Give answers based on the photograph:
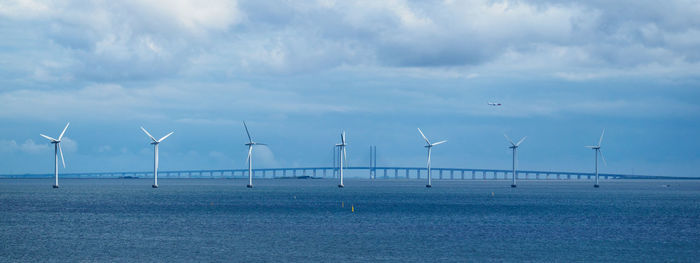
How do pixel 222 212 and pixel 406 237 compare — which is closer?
pixel 406 237

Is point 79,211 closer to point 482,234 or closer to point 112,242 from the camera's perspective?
point 112,242

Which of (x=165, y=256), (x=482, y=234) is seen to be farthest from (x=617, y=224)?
(x=165, y=256)

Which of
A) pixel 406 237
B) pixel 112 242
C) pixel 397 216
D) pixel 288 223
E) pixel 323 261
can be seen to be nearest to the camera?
pixel 323 261

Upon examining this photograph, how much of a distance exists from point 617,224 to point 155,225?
5501 centimetres

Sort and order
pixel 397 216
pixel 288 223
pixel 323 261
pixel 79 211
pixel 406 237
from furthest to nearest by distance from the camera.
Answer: pixel 79 211 → pixel 397 216 → pixel 288 223 → pixel 406 237 → pixel 323 261

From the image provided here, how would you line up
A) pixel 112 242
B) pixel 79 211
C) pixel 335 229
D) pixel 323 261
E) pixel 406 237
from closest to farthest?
pixel 323 261 < pixel 112 242 < pixel 406 237 < pixel 335 229 < pixel 79 211

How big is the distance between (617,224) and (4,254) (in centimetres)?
7126

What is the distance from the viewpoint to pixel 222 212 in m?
130

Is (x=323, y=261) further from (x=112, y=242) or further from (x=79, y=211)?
(x=79, y=211)

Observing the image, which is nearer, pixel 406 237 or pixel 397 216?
pixel 406 237

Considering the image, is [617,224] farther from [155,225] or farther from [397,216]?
[155,225]

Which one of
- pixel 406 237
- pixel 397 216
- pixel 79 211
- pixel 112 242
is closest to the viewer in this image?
pixel 112 242

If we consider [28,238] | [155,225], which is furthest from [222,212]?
[28,238]

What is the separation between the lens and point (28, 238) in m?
81.2
